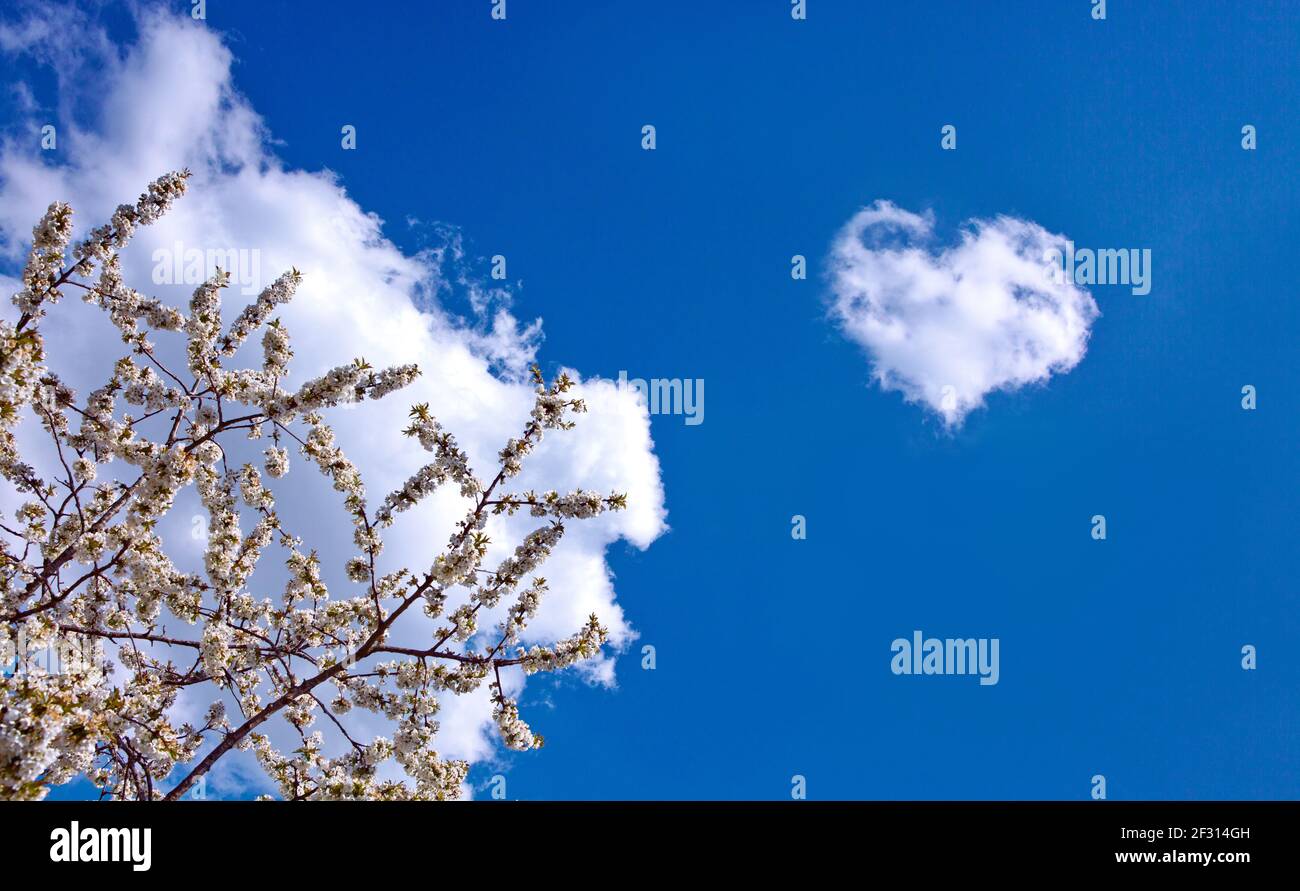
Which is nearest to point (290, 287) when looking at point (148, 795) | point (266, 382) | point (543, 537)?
point (266, 382)
